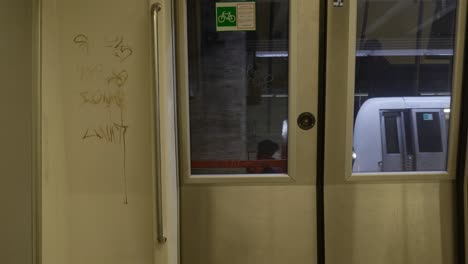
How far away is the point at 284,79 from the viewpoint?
187 cm

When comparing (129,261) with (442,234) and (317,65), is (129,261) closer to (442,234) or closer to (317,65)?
(317,65)

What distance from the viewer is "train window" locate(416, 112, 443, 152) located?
1.91 metres

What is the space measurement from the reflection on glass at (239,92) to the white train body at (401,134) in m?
0.39

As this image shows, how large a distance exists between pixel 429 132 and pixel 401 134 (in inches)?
5.5

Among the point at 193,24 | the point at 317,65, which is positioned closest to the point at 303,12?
the point at 317,65

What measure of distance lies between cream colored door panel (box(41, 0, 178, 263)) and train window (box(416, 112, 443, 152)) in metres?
1.21

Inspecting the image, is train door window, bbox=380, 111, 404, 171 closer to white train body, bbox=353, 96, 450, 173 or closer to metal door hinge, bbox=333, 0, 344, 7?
white train body, bbox=353, 96, 450, 173

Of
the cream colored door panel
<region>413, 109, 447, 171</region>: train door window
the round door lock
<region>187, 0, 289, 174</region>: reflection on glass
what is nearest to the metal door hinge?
<region>187, 0, 289, 174</region>: reflection on glass

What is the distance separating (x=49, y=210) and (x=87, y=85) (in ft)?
1.66
